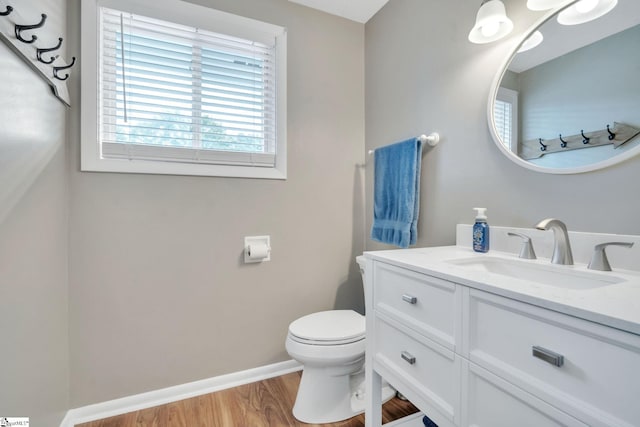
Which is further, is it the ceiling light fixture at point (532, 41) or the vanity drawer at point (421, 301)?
the ceiling light fixture at point (532, 41)

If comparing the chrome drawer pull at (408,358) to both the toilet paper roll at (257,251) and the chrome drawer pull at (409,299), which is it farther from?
the toilet paper roll at (257,251)

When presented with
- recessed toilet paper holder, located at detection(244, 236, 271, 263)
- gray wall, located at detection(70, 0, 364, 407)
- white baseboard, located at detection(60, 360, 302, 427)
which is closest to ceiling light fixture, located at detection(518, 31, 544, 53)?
gray wall, located at detection(70, 0, 364, 407)

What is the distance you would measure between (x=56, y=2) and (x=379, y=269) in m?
1.75

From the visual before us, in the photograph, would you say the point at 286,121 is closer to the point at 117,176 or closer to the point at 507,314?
the point at 117,176

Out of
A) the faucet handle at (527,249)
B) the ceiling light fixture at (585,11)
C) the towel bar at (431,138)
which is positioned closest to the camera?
the ceiling light fixture at (585,11)

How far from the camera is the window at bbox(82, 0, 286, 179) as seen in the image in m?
1.48

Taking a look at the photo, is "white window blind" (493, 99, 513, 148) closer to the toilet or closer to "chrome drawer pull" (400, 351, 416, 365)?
"chrome drawer pull" (400, 351, 416, 365)

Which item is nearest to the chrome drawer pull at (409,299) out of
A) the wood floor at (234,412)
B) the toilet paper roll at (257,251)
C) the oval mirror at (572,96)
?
the oval mirror at (572,96)

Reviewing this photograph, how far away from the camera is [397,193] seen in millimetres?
1666

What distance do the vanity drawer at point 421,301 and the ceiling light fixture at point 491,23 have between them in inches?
39.8

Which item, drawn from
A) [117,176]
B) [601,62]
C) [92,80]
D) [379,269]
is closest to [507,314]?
[379,269]

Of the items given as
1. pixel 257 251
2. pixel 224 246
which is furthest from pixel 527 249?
pixel 224 246

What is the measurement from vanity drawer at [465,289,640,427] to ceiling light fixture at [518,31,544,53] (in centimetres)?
99

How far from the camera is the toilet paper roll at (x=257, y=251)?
5.71 feet
